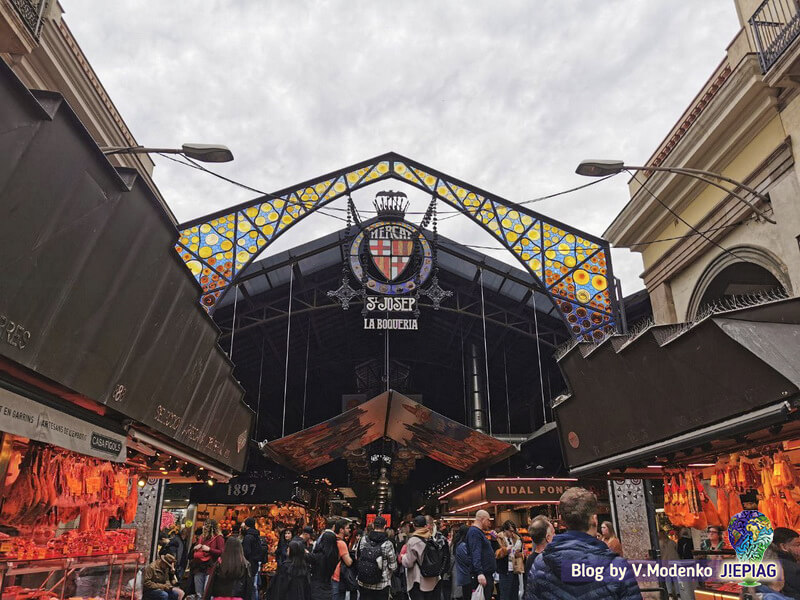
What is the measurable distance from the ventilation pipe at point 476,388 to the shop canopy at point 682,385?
10715 mm

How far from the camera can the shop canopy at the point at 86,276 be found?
4301 mm

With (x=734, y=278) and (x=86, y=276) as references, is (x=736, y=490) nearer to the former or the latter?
(x=734, y=278)

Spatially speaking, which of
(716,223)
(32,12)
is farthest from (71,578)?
(716,223)

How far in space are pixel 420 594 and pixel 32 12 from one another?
9137mm

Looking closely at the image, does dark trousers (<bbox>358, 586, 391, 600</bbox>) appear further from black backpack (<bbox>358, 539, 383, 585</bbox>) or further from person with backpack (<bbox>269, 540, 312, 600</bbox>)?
person with backpack (<bbox>269, 540, 312, 600</bbox>)

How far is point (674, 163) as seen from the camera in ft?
37.8

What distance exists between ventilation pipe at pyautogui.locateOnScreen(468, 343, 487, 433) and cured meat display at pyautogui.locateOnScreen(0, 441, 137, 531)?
14763mm

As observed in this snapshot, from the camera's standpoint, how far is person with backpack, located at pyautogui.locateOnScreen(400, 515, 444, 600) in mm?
8250

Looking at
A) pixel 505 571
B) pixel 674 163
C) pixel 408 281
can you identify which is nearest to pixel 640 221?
pixel 674 163

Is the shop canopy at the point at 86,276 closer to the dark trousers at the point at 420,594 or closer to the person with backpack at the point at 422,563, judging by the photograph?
the person with backpack at the point at 422,563

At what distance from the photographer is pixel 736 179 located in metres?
10.2

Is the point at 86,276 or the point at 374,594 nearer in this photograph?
the point at 86,276

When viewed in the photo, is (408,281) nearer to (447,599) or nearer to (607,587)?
(447,599)

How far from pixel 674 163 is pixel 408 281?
6.98 metres
